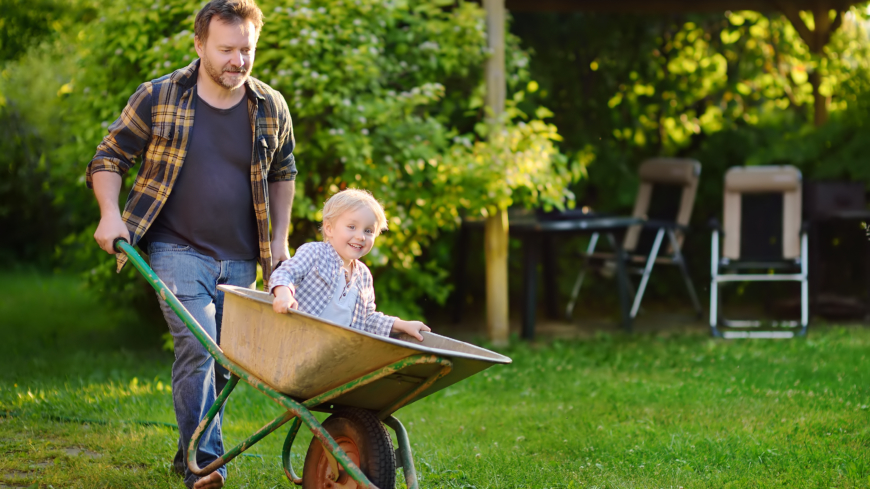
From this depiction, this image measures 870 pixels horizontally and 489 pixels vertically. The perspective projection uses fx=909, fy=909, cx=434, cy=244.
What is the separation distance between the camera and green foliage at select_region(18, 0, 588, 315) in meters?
5.02

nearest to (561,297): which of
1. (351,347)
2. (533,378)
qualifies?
(533,378)

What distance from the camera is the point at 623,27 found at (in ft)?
25.8

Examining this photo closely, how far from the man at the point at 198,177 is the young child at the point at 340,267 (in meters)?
0.42

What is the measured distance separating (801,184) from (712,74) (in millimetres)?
1871

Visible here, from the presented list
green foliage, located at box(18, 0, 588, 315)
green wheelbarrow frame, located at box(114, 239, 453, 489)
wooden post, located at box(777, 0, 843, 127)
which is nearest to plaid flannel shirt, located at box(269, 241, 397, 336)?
green wheelbarrow frame, located at box(114, 239, 453, 489)

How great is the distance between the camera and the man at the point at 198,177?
2.83m

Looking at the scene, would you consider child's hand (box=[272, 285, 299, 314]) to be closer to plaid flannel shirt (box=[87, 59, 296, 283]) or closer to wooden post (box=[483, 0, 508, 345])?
plaid flannel shirt (box=[87, 59, 296, 283])

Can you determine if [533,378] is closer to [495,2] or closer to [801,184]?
[495,2]

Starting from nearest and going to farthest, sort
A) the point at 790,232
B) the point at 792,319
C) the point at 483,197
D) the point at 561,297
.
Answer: the point at 483,197, the point at 790,232, the point at 792,319, the point at 561,297

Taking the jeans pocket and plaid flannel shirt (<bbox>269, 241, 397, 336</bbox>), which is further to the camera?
the jeans pocket

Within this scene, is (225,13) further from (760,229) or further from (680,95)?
(680,95)

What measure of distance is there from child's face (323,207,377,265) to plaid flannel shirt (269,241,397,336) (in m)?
0.05

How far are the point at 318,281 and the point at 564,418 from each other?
70.3 inches

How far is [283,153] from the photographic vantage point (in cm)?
320
